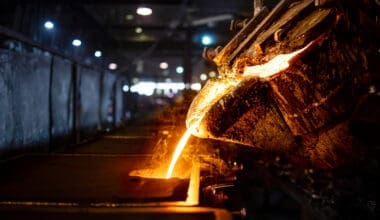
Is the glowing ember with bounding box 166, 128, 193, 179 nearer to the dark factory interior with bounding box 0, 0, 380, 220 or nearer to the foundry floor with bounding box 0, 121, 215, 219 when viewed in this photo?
the dark factory interior with bounding box 0, 0, 380, 220

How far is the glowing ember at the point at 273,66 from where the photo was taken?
17.3 ft

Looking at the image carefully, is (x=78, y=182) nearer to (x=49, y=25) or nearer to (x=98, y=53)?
(x=49, y=25)

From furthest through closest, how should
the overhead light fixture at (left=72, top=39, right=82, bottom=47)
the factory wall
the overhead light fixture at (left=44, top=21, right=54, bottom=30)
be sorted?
the overhead light fixture at (left=72, top=39, right=82, bottom=47) < the overhead light fixture at (left=44, top=21, right=54, bottom=30) < the factory wall

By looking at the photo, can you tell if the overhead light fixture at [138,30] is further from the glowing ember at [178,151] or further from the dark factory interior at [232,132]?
the glowing ember at [178,151]

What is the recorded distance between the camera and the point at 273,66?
5.40 meters

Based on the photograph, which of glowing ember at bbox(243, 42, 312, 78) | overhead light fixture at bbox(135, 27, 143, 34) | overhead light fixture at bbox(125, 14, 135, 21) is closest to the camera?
glowing ember at bbox(243, 42, 312, 78)

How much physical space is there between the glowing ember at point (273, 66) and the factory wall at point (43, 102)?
3.36 meters

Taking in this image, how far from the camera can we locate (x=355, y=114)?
19.6 feet

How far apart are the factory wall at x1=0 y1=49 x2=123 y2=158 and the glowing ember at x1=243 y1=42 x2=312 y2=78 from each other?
3.36 metres

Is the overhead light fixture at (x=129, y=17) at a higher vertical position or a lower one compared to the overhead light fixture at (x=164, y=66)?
lower

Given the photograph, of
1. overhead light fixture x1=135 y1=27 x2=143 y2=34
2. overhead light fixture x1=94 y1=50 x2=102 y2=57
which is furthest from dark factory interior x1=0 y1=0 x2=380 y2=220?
overhead light fixture x1=135 y1=27 x2=143 y2=34

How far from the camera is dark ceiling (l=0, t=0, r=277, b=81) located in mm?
12820

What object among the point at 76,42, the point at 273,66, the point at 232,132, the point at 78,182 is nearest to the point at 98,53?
the point at 76,42

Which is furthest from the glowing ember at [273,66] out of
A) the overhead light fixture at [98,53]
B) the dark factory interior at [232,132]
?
the overhead light fixture at [98,53]
